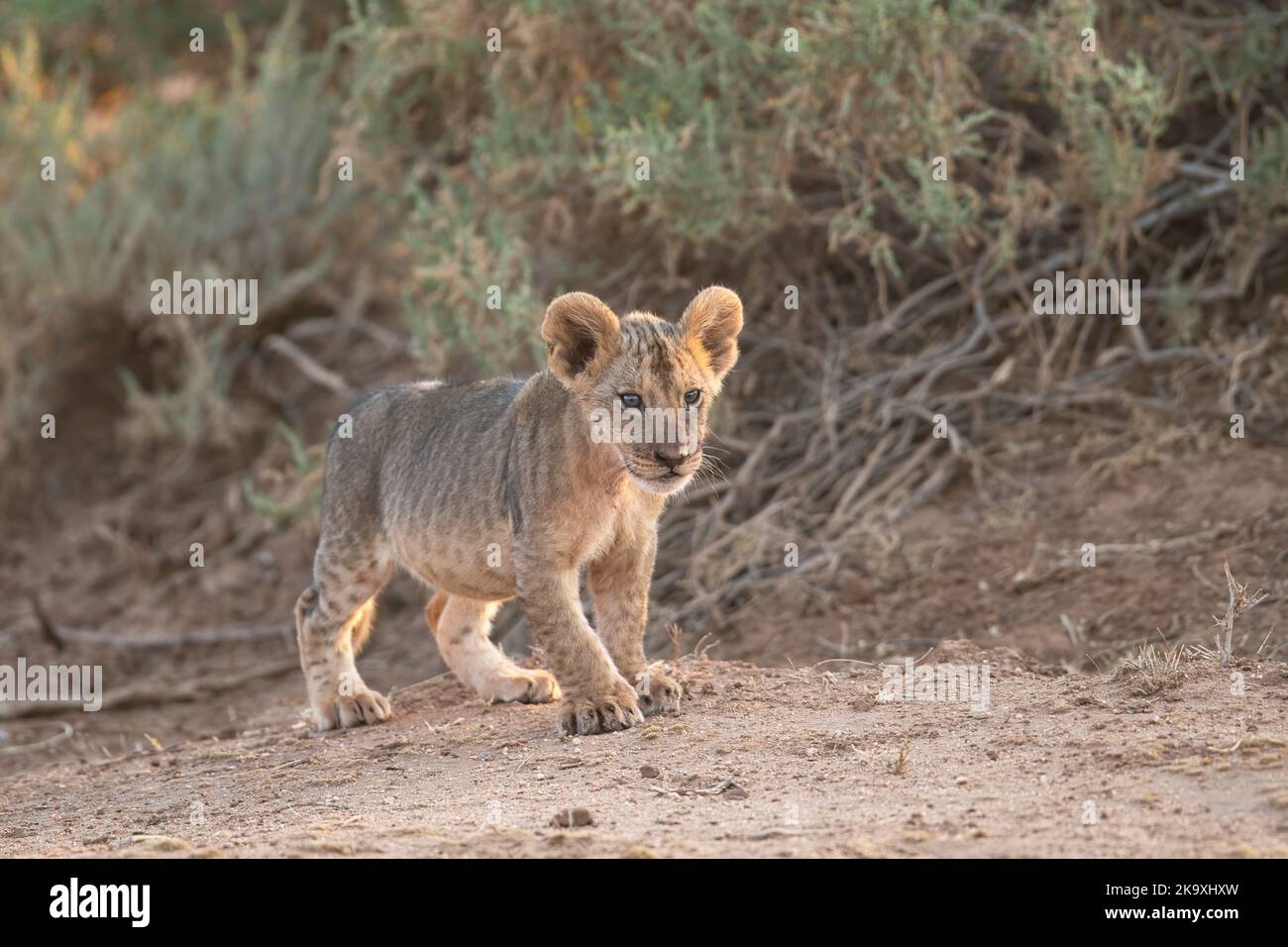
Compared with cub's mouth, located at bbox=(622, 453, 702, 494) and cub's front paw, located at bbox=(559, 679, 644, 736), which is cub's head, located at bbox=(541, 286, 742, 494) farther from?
cub's front paw, located at bbox=(559, 679, 644, 736)

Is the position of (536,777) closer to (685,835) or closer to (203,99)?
(685,835)

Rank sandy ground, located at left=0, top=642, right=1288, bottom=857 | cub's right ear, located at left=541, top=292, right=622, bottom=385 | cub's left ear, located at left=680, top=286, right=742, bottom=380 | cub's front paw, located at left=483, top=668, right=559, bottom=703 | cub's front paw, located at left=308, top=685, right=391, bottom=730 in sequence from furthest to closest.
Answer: cub's front paw, located at left=308, top=685, right=391, bottom=730, cub's front paw, located at left=483, top=668, right=559, bottom=703, cub's left ear, located at left=680, top=286, right=742, bottom=380, cub's right ear, located at left=541, top=292, right=622, bottom=385, sandy ground, located at left=0, top=642, right=1288, bottom=857

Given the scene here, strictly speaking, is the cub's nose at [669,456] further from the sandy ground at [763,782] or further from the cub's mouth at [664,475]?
the sandy ground at [763,782]

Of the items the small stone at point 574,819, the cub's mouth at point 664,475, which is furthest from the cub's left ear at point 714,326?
the small stone at point 574,819

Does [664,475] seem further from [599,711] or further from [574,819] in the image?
[574,819]

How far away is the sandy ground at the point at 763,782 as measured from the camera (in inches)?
170

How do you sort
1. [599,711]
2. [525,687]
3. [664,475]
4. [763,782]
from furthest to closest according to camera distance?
[525,687] → [599,711] → [664,475] → [763,782]

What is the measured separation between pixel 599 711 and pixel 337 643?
1.63m

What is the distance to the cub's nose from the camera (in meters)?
5.50

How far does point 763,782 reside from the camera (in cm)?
503

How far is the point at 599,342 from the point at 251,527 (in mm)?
→ 6858

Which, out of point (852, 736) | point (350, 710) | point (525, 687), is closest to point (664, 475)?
point (852, 736)

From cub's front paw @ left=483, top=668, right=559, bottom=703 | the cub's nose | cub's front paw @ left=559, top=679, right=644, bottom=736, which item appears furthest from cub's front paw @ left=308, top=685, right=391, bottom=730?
the cub's nose
